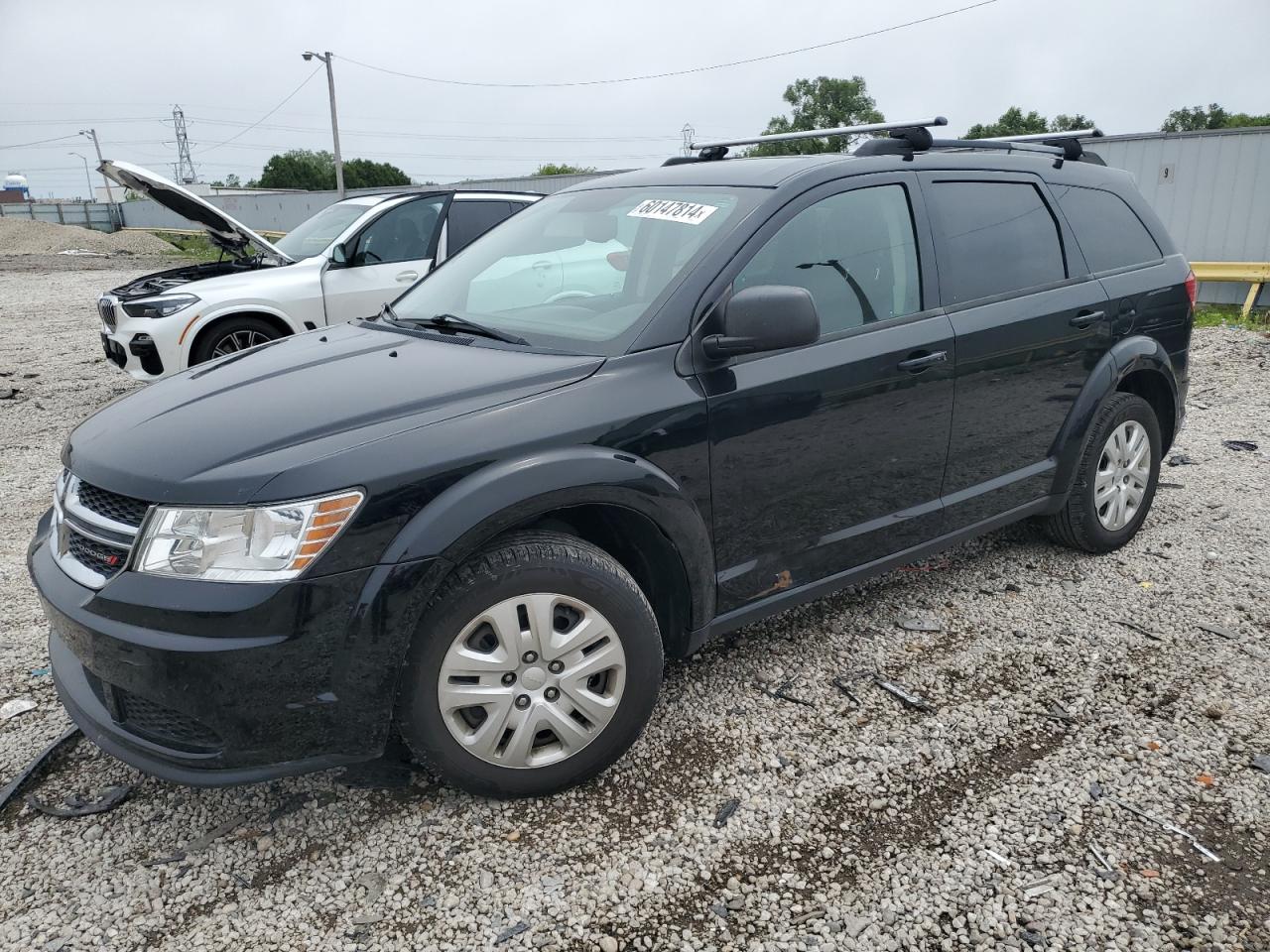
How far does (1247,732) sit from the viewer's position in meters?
3.03

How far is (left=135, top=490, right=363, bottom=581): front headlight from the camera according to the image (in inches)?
88.2

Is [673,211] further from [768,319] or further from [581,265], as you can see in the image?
[768,319]

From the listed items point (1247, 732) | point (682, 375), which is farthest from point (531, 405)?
point (1247, 732)

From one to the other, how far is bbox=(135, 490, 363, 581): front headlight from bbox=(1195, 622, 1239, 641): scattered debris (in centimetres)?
338

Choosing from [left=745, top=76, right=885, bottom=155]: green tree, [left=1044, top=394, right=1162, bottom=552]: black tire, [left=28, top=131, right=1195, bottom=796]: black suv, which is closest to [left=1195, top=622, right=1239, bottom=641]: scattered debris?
[left=1044, top=394, right=1162, bottom=552]: black tire

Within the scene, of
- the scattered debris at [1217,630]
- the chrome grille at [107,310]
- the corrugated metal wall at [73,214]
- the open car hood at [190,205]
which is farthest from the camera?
the corrugated metal wall at [73,214]

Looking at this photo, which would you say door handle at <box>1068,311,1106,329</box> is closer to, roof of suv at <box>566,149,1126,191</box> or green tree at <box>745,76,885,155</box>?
roof of suv at <box>566,149,1126,191</box>

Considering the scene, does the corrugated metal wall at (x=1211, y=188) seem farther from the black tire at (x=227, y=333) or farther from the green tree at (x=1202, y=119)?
the green tree at (x=1202, y=119)

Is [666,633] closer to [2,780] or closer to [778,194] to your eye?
[778,194]

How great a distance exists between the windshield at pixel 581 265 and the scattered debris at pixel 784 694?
4.45 feet

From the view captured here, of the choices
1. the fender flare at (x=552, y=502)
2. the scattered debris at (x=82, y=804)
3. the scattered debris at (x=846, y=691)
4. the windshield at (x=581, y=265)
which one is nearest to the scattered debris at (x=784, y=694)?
the scattered debris at (x=846, y=691)

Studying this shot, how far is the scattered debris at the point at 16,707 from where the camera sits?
3250mm

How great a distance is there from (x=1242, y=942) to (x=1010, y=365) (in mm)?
2139

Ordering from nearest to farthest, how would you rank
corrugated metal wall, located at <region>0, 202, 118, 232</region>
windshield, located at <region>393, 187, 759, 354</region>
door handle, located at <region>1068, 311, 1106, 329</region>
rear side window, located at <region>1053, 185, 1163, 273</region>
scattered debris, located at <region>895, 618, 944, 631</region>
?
windshield, located at <region>393, 187, 759, 354</region> < scattered debris, located at <region>895, 618, 944, 631</region> < door handle, located at <region>1068, 311, 1106, 329</region> < rear side window, located at <region>1053, 185, 1163, 273</region> < corrugated metal wall, located at <region>0, 202, 118, 232</region>
